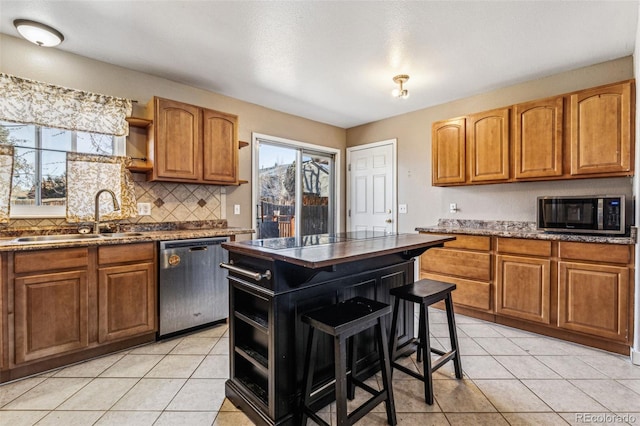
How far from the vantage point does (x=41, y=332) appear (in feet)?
6.97

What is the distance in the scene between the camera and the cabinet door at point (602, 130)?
2.51m

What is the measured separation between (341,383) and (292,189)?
11.1 ft

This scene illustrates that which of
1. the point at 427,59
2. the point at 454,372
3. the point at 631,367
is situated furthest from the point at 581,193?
the point at 454,372

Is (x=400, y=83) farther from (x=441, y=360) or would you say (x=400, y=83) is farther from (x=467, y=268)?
(x=441, y=360)

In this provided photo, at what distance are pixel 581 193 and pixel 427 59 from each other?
1984 mm

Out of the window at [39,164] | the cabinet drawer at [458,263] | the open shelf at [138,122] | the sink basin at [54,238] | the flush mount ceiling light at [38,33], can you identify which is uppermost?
the flush mount ceiling light at [38,33]

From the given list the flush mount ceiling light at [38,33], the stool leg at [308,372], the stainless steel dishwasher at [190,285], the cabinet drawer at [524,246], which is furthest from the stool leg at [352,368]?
the flush mount ceiling light at [38,33]

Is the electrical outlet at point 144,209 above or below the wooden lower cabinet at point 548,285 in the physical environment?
above

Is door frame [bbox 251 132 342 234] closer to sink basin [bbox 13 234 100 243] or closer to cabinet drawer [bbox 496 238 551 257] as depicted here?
sink basin [bbox 13 234 100 243]

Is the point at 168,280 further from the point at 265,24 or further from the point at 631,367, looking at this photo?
the point at 631,367

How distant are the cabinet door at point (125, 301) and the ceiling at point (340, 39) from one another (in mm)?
1854

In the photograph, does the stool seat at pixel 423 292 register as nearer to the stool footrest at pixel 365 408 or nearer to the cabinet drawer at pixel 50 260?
the stool footrest at pixel 365 408

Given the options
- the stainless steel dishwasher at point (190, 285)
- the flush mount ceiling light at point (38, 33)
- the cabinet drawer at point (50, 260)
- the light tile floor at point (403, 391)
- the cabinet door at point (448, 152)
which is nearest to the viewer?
the light tile floor at point (403, 391)

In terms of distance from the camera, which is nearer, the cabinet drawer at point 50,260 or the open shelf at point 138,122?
the cabinet drawer at point 50,260
